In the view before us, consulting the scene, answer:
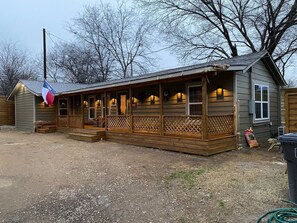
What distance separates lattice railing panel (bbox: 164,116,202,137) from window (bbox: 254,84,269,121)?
9.45 feet

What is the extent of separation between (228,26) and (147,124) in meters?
14.3

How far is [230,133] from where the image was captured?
8.90 m

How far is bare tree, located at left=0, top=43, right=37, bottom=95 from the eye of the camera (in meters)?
28.7

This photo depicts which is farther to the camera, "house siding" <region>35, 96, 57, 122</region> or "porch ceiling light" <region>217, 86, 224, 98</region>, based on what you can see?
"house siding" <region>35, 96, 57, 122</region>

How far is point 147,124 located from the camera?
10.2 metres

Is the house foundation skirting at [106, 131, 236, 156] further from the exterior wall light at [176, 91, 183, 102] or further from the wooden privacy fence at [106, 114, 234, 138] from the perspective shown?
the exterior wall light at [176, 91, 183, 102]

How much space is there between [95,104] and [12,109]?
33.9 feet

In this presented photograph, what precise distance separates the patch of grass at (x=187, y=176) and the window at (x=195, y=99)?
4.52 m

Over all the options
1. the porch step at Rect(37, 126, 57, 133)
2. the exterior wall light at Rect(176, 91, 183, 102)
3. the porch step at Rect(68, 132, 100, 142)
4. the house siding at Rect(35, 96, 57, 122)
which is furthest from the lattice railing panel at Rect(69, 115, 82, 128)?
the exterior wall light at Rect(176, 91, 183, 102)

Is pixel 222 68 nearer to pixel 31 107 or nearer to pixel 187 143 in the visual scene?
pixel 187 143

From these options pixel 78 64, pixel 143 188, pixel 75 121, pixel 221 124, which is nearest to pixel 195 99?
pixel 221 124

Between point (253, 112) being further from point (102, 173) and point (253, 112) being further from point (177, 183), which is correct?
point (102, 173)

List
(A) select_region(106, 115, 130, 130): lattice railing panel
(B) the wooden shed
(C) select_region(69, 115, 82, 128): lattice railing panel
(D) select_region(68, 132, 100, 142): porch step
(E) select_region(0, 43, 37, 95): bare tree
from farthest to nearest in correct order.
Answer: (E) select_region(0, 43, 37, 95): bare tree
(B) the wooden shed
(C) select_region(69, 115, 82, 128): lattice railing panel
(D) select_region(68, 132, 100, 142): porch step
(A) select_region(106, 115, 130, 130): lattice railing panel

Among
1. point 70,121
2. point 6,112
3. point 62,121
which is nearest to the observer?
point 70,121
